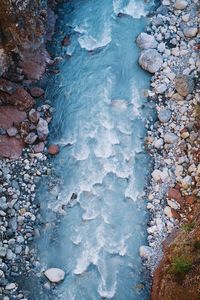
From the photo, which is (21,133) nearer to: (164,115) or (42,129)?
(42,129)

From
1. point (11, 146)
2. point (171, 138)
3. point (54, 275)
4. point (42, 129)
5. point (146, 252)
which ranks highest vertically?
point (171, 138)

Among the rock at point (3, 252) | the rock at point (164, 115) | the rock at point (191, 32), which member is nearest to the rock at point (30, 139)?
the rock at point (3, 252)

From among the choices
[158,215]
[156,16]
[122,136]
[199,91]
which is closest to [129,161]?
[122,136]

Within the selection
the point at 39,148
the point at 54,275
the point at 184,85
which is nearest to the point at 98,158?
the point at 39,148

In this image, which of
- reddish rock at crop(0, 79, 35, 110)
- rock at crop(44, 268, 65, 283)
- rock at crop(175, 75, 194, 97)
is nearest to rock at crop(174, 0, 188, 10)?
rock at crop(175, 75, 194, 97)

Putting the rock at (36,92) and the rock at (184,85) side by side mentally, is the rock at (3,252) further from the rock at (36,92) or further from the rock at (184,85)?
the rock at (184,85)

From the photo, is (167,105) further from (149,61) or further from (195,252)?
(195,252)

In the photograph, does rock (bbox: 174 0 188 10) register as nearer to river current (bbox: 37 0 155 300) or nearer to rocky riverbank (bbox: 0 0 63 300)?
river current (bbox: 37 0 155 300)
